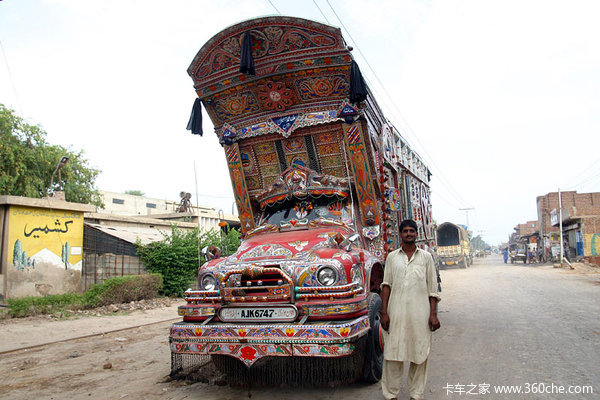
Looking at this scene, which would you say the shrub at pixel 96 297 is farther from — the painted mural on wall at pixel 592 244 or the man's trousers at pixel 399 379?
the painted mural on wall at pixel 592 244

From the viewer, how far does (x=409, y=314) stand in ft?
12.3

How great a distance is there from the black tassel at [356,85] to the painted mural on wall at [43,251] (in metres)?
10.5

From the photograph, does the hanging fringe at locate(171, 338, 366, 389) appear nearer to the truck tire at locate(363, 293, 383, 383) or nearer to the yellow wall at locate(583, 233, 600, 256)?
the truck tire at locate(363, 293, 383, 383)

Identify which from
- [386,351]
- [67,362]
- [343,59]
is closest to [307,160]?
[343,59]

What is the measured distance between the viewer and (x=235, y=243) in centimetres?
1903

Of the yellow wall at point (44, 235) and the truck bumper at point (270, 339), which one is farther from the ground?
the yellow wall at point (44, 235)

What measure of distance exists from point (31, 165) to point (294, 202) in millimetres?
23562

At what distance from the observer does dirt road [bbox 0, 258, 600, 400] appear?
438 cm

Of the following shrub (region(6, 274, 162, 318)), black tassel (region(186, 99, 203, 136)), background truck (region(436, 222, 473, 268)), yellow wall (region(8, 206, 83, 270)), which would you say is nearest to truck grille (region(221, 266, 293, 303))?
black tassel (region(186, 99, 203, 136))

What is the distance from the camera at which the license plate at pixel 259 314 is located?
4.20 meters

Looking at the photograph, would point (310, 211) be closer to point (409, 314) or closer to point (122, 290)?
point (409, 314)

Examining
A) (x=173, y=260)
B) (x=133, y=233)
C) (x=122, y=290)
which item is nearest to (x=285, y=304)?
(x=122, y=290)

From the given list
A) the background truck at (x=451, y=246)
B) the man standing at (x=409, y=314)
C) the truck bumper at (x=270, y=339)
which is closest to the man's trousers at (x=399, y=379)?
the man standing at (x=409, y=314)

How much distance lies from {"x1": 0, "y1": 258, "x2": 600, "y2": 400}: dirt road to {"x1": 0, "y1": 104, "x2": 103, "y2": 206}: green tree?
52.8ft
